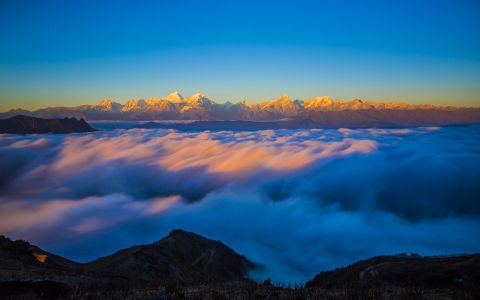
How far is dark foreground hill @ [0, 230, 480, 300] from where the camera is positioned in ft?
54.1

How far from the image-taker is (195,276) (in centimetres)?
7325

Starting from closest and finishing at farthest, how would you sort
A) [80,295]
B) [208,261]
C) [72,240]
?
[80,295] < [208,261] < [72,240]

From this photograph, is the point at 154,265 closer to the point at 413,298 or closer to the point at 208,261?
the point at 208,261

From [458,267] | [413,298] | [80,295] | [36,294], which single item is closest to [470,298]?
[413,298]

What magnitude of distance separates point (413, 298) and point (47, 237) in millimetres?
183600

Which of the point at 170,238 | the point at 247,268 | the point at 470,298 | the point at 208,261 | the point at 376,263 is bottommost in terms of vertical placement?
the point at 247,268

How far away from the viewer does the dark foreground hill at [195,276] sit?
16.5 meters

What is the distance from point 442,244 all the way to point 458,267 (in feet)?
626

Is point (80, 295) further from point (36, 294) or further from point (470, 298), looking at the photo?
point (470, 298)

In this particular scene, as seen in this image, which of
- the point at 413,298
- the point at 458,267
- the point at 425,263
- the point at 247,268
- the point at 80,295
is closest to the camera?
the point at 413,298

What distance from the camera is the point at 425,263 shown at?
43.3 meters

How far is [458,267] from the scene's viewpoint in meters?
38.1

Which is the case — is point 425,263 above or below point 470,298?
below

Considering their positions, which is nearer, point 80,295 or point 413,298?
point 413,298
